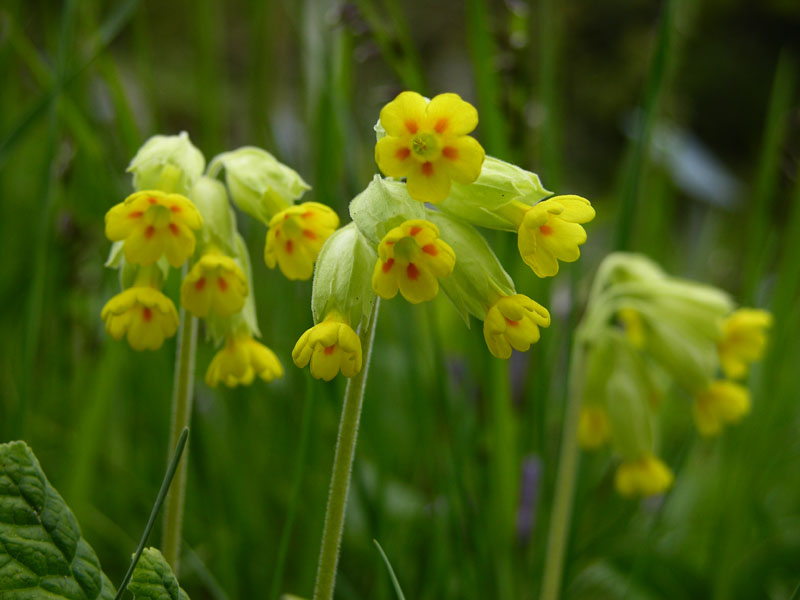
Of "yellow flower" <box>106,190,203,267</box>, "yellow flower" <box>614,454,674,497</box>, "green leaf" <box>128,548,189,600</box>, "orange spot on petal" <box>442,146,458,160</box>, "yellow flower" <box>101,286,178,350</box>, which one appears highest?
"orange spot on petal" <box>442,146,458,160</box>

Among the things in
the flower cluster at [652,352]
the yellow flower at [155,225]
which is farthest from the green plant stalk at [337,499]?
the flower cluster at [652,352]

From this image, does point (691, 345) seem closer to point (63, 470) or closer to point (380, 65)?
point (63, 470)

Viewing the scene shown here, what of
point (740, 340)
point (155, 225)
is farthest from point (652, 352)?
point (155, 225)

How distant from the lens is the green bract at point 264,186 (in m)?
1.04

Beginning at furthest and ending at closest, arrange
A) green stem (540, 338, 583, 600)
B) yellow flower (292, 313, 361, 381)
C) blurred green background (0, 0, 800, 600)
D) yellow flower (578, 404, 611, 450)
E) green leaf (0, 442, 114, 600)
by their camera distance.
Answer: yellow flower (578, 404, 611, 450) → blurred green background (0, 0, 800, 600) → green stem (540, 338, 583, 600) → yellow flower (292, 313, 361, 381) → green leaf (0, 442, 114, 600)

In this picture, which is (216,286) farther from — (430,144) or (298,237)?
(430,144)

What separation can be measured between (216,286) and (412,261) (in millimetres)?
261

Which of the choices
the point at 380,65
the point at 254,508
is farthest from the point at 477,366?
the point at 380,65

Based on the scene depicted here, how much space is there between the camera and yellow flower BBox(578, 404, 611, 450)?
1678 millimetres

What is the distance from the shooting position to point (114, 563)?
5.57 feet

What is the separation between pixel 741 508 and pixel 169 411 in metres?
1.20

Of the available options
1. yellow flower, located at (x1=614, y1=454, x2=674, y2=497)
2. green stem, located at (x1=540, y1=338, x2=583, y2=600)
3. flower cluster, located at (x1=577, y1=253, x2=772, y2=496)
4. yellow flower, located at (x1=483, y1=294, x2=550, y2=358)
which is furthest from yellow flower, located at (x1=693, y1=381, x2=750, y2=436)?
yellow flower, located at (x1=483, y1=294, x2=550, y2=358)

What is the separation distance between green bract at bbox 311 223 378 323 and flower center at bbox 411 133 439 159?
5.4 inches

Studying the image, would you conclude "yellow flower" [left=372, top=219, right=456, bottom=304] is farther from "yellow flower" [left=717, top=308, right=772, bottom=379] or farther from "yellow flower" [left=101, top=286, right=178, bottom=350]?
"yellow flower" [left=717, top=308, right=772, bottom=379]
